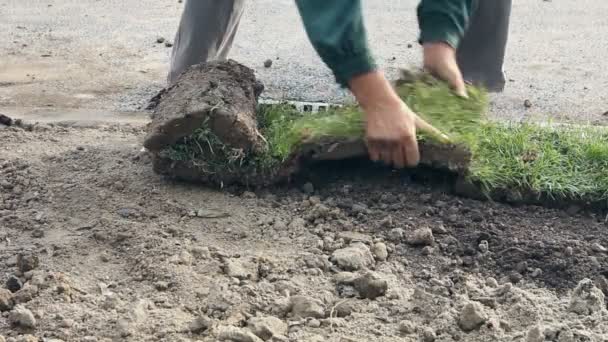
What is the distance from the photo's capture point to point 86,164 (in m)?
3.56

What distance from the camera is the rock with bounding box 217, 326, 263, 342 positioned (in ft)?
7.30

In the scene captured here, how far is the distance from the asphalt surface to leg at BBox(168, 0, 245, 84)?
1.77 ft

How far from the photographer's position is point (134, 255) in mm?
2789

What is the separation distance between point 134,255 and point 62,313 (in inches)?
15.8

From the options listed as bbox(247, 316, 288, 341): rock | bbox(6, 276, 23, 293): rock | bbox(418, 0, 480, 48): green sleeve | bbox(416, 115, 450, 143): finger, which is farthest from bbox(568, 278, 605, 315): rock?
bbox(6, 276, 23, 293): rock

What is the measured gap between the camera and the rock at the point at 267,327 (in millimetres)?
2301

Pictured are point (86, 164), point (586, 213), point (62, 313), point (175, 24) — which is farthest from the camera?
point (175, 24)

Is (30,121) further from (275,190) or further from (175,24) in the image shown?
(175,24)

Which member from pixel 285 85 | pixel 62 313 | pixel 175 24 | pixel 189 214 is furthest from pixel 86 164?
pixel 175 24

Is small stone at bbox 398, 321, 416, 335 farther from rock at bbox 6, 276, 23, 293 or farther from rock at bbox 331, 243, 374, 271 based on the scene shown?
rock at bbox 6, 276, 23, 293

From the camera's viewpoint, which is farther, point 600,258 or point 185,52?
point 185,52

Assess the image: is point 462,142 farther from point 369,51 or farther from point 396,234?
point 369,51

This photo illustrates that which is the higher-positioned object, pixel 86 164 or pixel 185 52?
pixel 185 52

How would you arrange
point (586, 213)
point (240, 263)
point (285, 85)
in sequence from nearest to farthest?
point (240, 263) < point (586, 213) < point (285, 85)
